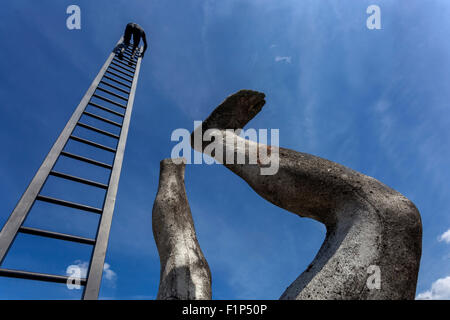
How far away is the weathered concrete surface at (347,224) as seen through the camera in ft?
5.01

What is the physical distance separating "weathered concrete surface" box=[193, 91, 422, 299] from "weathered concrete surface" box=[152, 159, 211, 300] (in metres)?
0.77

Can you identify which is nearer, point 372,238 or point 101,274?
point 372,238

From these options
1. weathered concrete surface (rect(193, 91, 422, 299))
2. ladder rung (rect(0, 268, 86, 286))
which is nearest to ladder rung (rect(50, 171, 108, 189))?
ladder rung (rect(0, 268, 86, 286))

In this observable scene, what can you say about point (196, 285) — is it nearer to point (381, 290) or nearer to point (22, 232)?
point (381, 290)

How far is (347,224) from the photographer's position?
1.80 metres

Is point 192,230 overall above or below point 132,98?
below

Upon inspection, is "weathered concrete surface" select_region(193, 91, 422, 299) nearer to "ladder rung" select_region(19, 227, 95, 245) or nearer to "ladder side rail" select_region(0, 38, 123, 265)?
"ladder rung" select_region(19, 227, 95, 245)

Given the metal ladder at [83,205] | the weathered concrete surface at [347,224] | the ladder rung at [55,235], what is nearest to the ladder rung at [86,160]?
the metal ladder at [83,205]

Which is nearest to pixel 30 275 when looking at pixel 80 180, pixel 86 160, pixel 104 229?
pixel 104 229

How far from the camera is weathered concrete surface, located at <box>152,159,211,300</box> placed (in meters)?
2.09

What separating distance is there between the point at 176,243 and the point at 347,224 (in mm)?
1533
